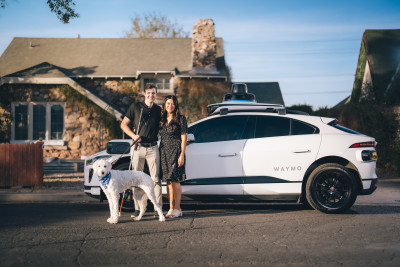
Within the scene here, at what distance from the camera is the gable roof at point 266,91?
33.8 metres

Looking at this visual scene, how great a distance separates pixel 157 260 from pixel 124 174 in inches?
89.0

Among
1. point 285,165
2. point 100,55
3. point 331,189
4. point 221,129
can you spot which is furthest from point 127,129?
point 100,55

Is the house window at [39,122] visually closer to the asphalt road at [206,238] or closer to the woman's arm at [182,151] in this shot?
the asphalt road at [206,238]

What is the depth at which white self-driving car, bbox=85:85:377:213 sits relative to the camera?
25.6ft

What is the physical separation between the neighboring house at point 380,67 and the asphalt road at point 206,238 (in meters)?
12.3

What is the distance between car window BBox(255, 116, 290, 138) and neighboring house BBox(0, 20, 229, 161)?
13.3 metres

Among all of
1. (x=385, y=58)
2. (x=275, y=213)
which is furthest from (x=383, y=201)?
(x=385, y=58)

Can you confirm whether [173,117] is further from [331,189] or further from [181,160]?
[331,189]

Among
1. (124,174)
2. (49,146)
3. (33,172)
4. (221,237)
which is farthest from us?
(49,146)

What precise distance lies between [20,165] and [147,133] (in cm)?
579

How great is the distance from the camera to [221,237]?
612 centimetres

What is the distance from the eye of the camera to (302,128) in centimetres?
808

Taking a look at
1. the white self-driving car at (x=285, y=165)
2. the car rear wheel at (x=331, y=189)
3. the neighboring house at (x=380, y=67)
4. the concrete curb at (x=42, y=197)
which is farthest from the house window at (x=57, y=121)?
the car rear wheel at (x=331, y=189)

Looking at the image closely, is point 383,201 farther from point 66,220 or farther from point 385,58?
point 385,58
